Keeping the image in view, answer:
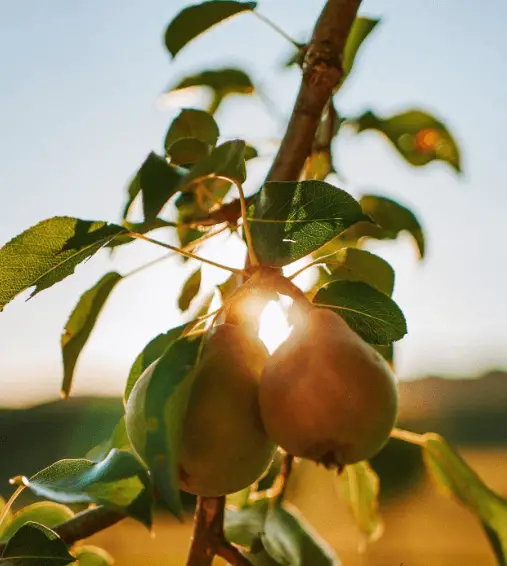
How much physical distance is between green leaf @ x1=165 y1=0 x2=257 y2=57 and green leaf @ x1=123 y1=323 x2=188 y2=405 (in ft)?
1.04

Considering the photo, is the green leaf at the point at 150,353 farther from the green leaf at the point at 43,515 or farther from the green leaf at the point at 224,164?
the green leaf at the point at 43,515

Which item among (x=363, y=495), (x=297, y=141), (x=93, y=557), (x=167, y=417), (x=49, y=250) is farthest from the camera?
(x=363, y=495)

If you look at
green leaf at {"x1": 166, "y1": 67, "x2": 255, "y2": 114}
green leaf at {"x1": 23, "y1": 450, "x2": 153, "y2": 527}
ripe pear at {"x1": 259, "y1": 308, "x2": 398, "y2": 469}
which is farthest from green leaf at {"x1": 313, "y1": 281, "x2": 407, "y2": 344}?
green leaf at {"x1": 166, "y1": 67, "x2": 255, "y2": 114}

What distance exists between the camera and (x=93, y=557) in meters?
0.59

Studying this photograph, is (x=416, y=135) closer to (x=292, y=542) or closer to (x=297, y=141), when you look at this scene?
(x=297, y=141)

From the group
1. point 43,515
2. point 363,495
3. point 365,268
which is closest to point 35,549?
point 43,515

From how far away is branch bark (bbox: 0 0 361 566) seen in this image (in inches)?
16.7

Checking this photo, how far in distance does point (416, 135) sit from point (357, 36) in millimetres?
137

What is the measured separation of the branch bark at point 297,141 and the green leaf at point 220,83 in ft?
0.81

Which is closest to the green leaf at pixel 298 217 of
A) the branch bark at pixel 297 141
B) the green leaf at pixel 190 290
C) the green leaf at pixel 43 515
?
the branch bark at pixel 297 141

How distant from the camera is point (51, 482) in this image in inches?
14.5

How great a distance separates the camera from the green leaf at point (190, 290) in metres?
0.62

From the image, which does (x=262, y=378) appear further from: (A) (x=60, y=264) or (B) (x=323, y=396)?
(A) (x=60, y=264)

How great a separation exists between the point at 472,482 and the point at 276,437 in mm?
329
